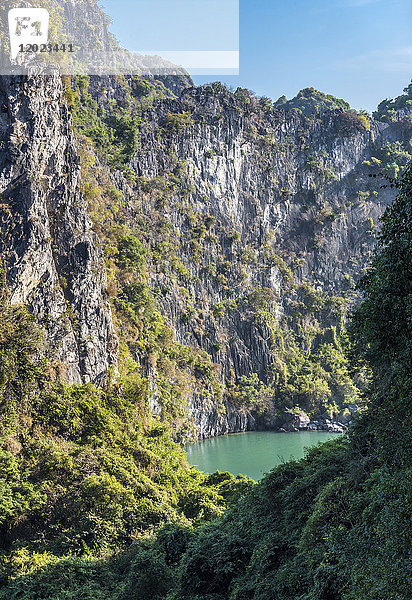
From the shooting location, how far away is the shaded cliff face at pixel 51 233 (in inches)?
738

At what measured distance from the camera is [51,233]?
21.0m

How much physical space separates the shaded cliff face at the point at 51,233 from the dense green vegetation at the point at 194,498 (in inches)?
56.5

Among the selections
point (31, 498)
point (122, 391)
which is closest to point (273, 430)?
point (122, 391)

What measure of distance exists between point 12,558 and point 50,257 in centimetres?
1139

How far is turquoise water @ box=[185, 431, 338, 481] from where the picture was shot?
26.7m

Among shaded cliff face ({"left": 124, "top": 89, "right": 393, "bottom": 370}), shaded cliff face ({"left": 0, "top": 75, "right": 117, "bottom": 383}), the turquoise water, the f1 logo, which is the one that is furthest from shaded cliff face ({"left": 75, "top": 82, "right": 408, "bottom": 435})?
the f1 logo

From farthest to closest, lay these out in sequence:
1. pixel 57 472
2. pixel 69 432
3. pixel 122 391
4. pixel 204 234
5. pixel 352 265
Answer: pixel 352 265, pixel 204 234, pixel 122 391, pixel 69 432, pixel 57 472

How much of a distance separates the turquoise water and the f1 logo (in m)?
22.4

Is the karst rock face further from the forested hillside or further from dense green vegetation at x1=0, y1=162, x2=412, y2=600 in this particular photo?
dense green vegetation at x1=0, y1=162, x2=412, y2=600

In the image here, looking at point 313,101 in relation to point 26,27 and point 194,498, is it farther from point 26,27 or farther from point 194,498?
point 194,498

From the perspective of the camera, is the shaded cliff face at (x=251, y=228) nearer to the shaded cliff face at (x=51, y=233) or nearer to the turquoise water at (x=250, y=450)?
the turquoise water at (x=250, y=450)

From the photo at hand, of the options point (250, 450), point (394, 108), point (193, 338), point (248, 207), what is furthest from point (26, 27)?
point (394, 108)

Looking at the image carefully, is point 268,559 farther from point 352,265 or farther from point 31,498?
point 352,265

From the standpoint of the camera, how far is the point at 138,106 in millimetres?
42375
